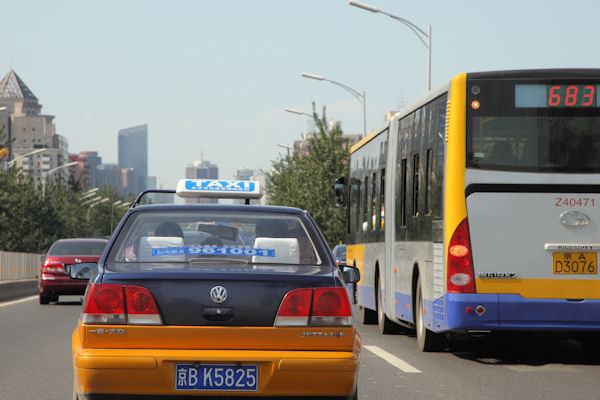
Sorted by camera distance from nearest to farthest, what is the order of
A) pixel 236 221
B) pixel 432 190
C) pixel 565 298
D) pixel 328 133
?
pixel 236 221 → pixel 565 298 → pixel 432 190 → pixel 328 133

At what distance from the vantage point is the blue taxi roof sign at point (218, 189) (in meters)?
11.1

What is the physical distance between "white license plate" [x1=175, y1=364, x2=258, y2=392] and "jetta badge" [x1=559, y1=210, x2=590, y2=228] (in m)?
6.28

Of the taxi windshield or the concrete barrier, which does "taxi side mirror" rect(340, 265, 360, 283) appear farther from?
the concrete barrier

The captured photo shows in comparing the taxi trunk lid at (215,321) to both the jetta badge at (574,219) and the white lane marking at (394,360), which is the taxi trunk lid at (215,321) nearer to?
the white lane marking at (394,360)

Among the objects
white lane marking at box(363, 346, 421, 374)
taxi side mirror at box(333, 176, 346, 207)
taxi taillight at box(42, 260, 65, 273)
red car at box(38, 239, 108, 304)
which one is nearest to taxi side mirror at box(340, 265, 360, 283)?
white lane marking at box(363, 346, 421, 374)

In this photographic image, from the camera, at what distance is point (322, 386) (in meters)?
6.54

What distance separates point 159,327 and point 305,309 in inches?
33.4

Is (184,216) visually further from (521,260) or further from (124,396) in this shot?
(521,260)

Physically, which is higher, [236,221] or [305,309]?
[236,221]

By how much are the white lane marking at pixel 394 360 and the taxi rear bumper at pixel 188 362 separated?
497 centimetres

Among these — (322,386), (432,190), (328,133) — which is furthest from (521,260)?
(328,133)

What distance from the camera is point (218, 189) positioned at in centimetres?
1111

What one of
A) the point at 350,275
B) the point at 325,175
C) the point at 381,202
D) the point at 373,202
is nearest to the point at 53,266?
the point at 373,202

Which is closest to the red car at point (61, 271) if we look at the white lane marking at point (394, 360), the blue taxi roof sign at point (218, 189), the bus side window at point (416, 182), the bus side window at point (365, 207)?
the bus side window at point (365, 207)
